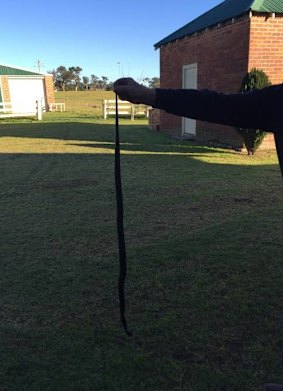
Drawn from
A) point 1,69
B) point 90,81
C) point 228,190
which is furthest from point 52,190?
point 90,81

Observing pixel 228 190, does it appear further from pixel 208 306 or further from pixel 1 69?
pixel 1 69

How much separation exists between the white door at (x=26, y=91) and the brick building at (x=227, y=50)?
23796 mm

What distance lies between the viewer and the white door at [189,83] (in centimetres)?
A: 1461

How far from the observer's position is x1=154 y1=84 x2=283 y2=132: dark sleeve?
1.70m

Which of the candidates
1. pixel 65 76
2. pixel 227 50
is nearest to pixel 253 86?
pixel 227 50

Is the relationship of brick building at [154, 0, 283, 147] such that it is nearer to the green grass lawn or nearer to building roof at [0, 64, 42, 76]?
the green grass lawn

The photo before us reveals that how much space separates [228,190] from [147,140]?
26.9 ft

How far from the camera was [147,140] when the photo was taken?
49.0ft

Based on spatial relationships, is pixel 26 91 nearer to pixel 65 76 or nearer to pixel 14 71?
pixel 14 71

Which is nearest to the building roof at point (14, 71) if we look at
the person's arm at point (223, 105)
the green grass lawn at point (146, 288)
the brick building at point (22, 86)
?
the brick building at point (22, 86)

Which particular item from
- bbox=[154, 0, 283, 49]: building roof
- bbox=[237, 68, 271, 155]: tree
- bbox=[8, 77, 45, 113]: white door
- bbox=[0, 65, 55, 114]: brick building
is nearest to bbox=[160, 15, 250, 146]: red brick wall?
bbox=[154, 0, 283, 49]: building roof

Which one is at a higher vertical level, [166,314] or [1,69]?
[1,69]

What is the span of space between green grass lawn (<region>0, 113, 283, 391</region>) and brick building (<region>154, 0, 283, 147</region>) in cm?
488

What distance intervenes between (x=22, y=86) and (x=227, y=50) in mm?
29097
